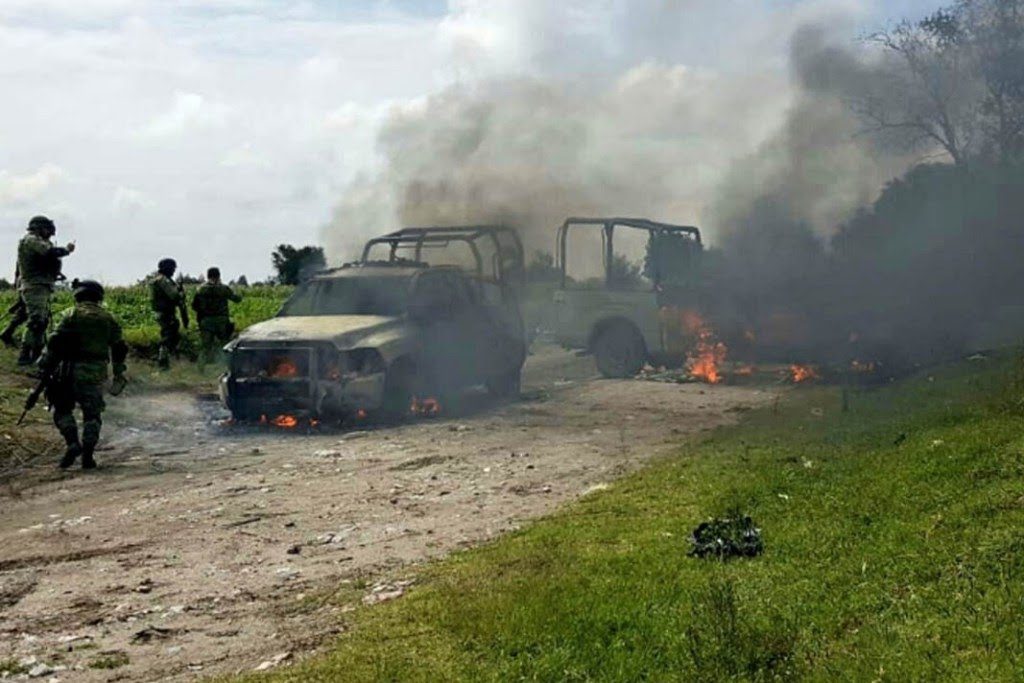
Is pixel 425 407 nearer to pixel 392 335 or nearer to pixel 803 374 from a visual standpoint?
pixel 392 335

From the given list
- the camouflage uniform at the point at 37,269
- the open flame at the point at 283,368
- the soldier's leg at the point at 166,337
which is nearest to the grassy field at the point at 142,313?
the soldier's leg at the point at 166,337

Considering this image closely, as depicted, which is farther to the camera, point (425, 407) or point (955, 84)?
point (955, 84)

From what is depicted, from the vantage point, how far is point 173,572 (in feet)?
23.1

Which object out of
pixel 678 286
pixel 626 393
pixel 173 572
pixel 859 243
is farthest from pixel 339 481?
pixel 859 243

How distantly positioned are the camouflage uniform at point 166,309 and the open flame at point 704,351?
330 inches

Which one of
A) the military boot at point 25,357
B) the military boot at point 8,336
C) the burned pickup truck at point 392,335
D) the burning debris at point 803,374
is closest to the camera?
the burned pickup truck at point 392,335

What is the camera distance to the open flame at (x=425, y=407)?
1386 cm

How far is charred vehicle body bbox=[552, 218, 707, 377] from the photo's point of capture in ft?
55.9

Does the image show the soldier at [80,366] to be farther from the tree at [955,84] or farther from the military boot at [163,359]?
the tree at [955,84]

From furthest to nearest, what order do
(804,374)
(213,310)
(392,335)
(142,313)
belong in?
(142,313) → (213,310) → (804,374) → (392,335)

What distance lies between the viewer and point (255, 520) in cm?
840

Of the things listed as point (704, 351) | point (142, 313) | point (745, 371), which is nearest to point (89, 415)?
point (704, 351)

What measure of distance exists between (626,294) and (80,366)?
8.93m

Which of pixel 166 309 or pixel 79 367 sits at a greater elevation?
pixel 166 309
